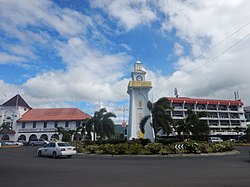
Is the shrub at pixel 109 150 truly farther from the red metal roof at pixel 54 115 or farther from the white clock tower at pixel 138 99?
the red metal roof at pixel 54 115

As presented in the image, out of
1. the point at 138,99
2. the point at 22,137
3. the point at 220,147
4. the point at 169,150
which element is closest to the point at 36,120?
the point at 22,137

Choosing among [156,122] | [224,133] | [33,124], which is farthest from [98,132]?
[224,133]

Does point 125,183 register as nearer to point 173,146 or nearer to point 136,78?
point 173,146

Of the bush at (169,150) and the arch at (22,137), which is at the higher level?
the arch at (22,137)

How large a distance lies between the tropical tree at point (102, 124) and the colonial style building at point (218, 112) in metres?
29.0

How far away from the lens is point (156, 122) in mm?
35375

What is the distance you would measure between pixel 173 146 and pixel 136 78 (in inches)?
1209

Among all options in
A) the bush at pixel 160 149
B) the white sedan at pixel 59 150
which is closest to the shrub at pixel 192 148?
the bush at pixel 160 149

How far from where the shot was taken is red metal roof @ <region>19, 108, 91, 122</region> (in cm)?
6331

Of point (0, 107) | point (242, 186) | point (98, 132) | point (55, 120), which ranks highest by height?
point (0, 107)

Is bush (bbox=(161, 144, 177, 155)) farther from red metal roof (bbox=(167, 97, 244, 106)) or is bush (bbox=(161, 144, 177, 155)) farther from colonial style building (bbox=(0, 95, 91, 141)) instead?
red metal roof (bbox=(167, 97, 244, 106))

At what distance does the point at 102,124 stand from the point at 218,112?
42756 millimetres

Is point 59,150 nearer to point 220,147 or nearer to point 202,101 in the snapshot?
point 220,147

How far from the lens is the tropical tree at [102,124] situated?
3812cm
